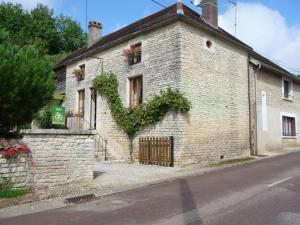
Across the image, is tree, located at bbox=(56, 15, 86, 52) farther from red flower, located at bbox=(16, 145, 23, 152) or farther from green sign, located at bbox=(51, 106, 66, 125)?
red flower, located at bbox=(16, 145, 23, 152)

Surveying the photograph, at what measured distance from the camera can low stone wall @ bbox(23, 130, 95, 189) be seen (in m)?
9.04

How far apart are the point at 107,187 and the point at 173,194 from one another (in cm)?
204

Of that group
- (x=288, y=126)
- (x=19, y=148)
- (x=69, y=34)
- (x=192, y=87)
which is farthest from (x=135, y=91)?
(x=69, y=34)

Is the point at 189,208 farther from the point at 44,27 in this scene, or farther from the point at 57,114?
the point at 44,27

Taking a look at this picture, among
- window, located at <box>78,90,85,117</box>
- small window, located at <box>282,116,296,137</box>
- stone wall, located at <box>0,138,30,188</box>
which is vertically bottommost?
stone wall, located at <box>0,138,30,188</box>

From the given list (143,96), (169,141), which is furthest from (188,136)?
(143,96)

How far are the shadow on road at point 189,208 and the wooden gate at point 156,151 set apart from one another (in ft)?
16.1

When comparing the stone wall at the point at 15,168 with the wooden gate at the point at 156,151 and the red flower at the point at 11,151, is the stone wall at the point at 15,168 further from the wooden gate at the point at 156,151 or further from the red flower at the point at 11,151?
the wooden gate at the point at 156,151

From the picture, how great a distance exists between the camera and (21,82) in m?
8.52

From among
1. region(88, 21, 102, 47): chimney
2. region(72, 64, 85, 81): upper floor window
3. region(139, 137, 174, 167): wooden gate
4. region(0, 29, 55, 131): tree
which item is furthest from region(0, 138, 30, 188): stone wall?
region(88, 21, 102, 47): chimney

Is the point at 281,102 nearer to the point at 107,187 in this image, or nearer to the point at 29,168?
the point at 107,187

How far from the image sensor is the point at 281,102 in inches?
861

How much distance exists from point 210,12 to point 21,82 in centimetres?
1202

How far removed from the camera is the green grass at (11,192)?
7985 mm
